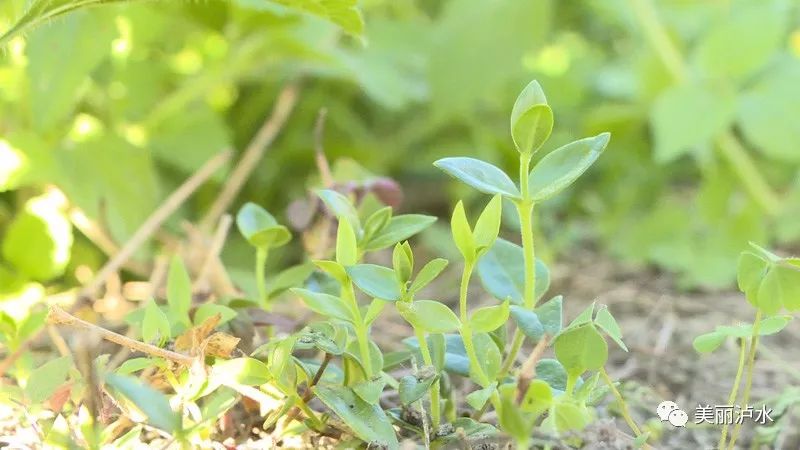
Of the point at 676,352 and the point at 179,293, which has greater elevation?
the point at 179,293

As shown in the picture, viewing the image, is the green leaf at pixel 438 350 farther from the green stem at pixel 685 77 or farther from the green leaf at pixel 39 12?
the green stem at pixel 685 77

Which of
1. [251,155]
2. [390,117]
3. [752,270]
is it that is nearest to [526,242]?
[752,270]

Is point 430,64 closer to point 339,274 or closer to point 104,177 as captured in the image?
point 104,177

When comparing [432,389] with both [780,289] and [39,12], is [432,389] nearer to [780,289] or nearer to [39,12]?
[780,289]

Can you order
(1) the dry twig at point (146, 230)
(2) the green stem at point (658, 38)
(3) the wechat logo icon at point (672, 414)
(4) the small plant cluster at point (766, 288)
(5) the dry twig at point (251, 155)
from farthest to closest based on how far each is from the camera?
(2) the green stem at point (658, 38) < (5) the dry twig at point (251, 155) < (1) the dry twig at point (146, 230) < (3) the wechat logo icon at point (672, 414) < (4) the small plant cluster at point (766, 288)

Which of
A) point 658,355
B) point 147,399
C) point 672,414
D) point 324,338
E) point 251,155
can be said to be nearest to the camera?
point 147,399

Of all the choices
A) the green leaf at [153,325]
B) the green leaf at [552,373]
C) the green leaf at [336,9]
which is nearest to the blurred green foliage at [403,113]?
the green leaf at [336,9]

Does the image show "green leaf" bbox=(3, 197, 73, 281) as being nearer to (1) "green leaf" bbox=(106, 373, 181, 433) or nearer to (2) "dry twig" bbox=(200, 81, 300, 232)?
(2) "dry twig" bbox=(200, 81, 300, 232)
